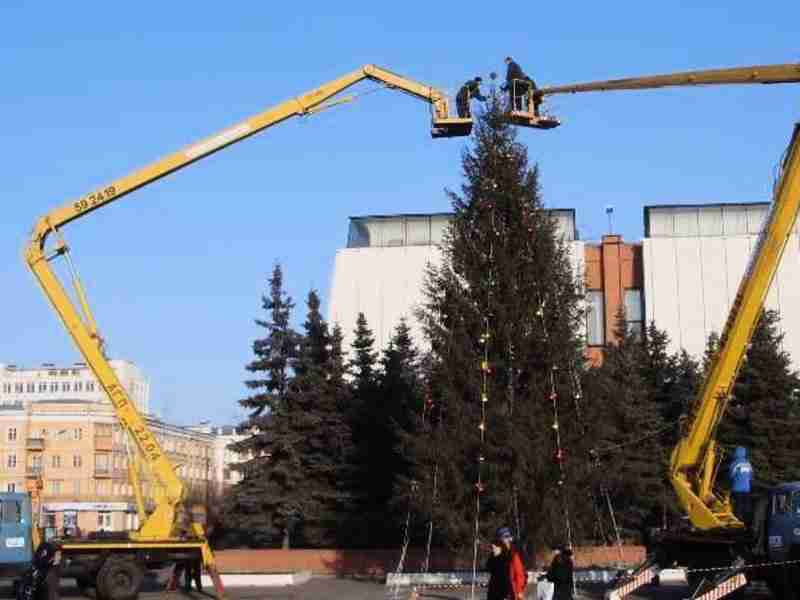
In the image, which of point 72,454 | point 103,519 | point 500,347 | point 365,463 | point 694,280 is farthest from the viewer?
point 72,454

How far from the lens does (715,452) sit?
26.9m

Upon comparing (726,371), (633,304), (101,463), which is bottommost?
(101,463)

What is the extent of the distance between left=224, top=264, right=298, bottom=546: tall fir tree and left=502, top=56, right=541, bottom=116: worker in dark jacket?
18446 mm

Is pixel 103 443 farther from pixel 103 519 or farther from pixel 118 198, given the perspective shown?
pixel 118 198

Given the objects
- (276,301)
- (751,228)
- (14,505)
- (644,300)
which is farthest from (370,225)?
(14,505)

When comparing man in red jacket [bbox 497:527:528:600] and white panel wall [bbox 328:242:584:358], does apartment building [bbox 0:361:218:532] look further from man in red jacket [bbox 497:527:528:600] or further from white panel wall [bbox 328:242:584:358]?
man in red jacket [bbox 497:527:528:600]

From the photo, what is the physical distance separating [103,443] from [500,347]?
7663cm

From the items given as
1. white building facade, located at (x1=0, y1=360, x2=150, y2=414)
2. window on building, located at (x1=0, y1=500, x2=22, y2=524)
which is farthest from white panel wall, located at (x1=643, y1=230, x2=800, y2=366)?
white building facade, located at (x1=0, y1=360, x2=150, y2=414)

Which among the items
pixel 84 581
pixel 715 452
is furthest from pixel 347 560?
pixel 715 452

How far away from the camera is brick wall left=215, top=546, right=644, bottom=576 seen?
34875 mm

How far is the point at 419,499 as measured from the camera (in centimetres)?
2892

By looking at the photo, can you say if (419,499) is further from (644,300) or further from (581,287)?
(644,300)

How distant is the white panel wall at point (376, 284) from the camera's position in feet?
220

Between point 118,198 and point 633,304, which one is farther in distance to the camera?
point 633,304
